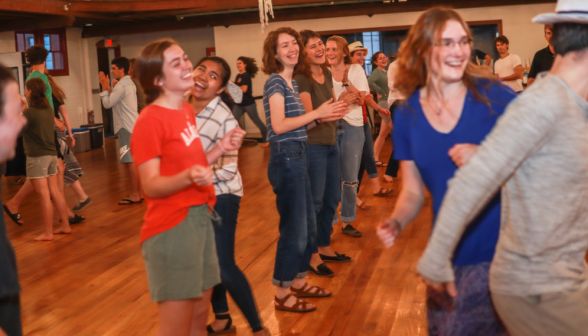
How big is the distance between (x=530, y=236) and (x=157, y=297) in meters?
1.20

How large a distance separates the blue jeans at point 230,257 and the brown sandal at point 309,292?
73 cm

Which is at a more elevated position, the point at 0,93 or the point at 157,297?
the point at 0,93

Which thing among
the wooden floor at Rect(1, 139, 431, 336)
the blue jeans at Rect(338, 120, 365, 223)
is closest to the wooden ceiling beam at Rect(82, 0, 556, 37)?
the wooden floor at Rect(1, 139, 431, 336)

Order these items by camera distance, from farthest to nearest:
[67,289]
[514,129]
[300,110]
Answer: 1. [67,289]
2. [300,110]
3. [514,129]

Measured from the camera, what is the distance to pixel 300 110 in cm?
298

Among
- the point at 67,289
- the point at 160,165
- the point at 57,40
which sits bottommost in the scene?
the point at 67,289

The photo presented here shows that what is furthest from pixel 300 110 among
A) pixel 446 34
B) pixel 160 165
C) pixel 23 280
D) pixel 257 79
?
pixel 257 79

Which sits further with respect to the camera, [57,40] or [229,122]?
[57,40]

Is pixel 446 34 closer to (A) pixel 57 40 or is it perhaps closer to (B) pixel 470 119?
(B) pixel 470 119

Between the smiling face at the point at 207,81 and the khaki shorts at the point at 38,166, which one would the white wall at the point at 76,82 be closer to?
the khaki shorts at the point at 38,166

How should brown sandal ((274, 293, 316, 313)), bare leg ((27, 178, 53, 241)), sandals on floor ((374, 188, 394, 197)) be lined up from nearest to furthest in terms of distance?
brown sandal ((274, 293, 316, 313)) → bare leg ((27, 178, 53, 241)) → sandals on floor ((374, 188, 394, 197))

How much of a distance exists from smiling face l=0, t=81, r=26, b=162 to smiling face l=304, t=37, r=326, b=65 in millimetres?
2307

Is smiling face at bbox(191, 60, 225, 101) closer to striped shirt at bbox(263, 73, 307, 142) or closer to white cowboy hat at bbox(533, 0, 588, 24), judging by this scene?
striped shirt at bbox(263, 73, 307, 142)

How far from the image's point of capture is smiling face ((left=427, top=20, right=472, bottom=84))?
1.45m
